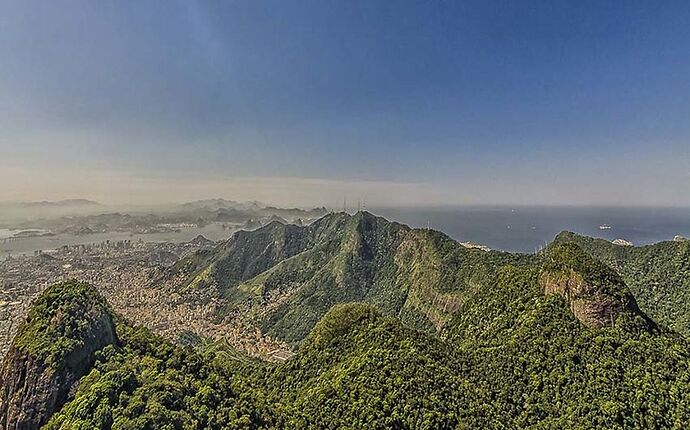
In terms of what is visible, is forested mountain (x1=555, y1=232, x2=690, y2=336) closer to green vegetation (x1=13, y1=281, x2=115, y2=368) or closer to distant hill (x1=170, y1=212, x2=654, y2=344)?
distant hill (x1=170, y1=212, x2=654, y2=344)

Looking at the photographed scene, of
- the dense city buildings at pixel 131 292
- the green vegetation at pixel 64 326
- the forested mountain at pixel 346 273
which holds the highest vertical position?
the green vegetation at pixel 64 326

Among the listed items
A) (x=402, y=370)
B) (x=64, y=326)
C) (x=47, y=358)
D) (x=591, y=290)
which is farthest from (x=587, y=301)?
(x=47, y=358)

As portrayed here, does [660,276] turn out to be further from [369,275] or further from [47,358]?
[47,358]

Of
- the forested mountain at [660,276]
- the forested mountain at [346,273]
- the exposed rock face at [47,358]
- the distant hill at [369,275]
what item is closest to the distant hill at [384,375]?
A: the exposed rock face at [47,358]

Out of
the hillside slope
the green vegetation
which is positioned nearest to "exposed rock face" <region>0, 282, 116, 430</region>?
A: the green vegetation

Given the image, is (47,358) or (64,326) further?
(64,326)

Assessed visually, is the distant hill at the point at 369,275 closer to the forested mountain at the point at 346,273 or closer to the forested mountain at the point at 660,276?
the forested mountain at the point at 346,273
